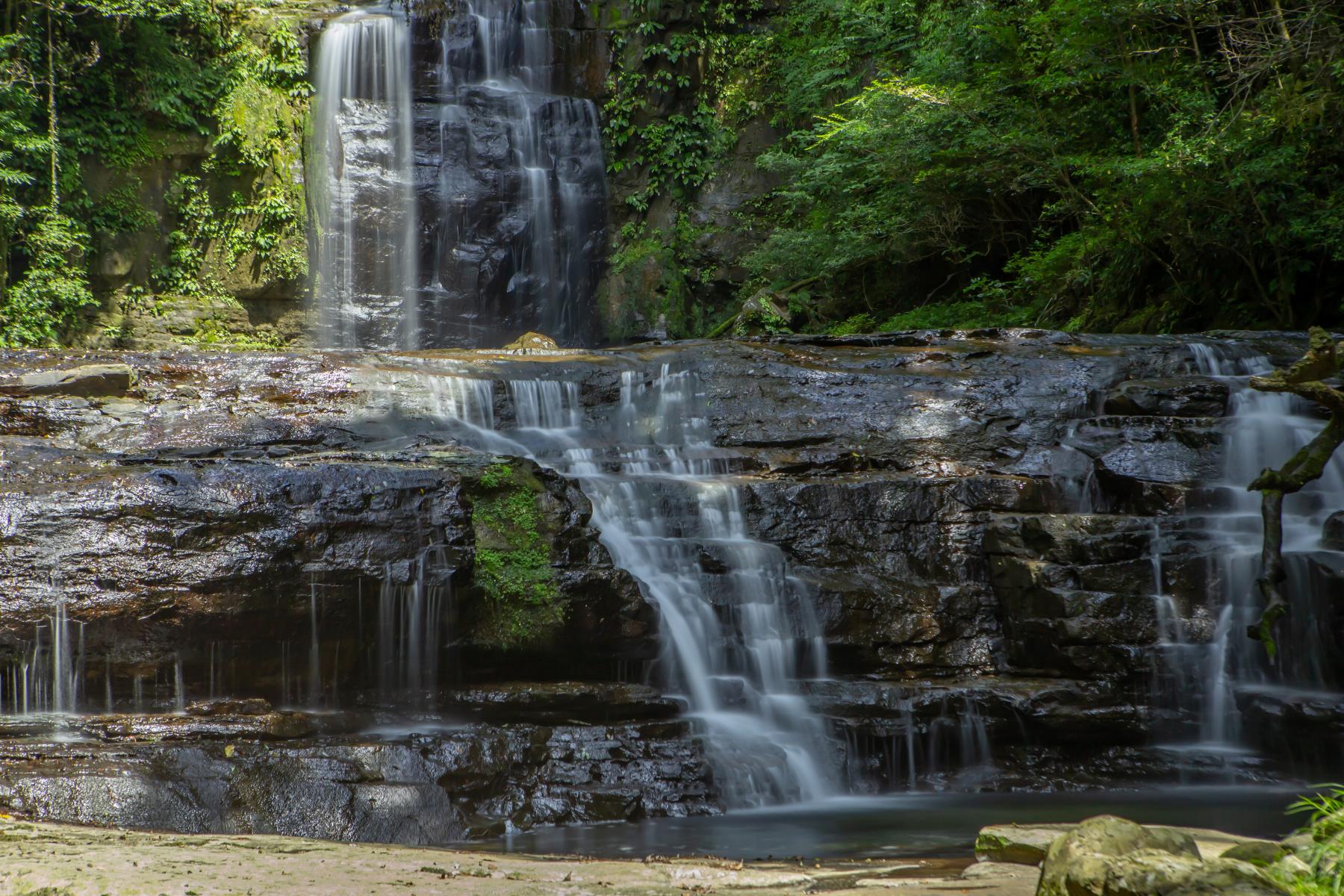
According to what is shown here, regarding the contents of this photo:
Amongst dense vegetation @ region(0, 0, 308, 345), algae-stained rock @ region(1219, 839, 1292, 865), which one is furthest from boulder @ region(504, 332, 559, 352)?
algae-stained rock @ region(1219, 839, 1292, 865)

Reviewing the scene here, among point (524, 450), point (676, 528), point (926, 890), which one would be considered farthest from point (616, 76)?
point (926, 890)

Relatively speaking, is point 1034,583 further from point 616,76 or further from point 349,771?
A: point 616,76

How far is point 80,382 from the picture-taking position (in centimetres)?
1006

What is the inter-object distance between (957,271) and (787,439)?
9498 mm

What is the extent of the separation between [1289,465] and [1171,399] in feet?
8.32

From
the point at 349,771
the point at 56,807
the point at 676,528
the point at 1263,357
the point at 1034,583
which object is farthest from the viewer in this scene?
the point at 1263,357

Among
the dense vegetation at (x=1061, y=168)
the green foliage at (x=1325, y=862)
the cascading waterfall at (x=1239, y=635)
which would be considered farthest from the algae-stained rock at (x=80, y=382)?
the dense vegetation at (x=1061, y=168)

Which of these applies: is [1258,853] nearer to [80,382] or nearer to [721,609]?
[721,609]

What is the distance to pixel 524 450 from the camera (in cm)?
1073

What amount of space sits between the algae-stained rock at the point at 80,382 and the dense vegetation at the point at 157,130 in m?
9.05

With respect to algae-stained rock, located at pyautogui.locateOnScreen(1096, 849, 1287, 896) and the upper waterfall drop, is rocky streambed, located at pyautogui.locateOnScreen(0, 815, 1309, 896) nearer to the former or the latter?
algae-stained rock, located at pyautogui.locateOnScreen(1096, 849, 1287, 896)

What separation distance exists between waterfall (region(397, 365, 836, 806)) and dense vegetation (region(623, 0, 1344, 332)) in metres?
6.40

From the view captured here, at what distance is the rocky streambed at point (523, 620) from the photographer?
249 inches

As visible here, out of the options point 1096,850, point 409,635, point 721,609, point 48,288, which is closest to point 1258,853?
point 1096,850
